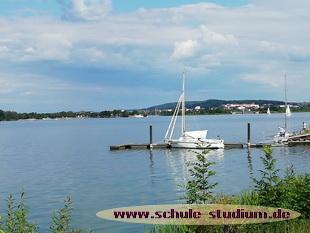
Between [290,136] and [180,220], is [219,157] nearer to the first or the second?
[290,136]

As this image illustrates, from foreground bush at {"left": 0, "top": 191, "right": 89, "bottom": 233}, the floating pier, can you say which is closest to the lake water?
the floating pier

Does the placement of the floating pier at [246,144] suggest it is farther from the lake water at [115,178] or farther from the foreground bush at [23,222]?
the foreground bush at [23,222]

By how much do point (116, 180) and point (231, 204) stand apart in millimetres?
26057

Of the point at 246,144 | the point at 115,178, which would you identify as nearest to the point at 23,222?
the point at 115,178

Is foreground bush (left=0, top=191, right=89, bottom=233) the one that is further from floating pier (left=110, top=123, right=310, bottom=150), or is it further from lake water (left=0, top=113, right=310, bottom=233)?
floating pier (left=110, top=123, right=310, bottom=150)

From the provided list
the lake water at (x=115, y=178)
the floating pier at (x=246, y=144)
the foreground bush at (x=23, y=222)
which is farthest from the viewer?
the floating pier at (x=246, y=144)

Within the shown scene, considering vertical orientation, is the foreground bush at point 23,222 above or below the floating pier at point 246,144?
above

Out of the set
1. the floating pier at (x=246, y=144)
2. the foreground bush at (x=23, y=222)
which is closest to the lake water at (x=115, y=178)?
the floating pier at (x=246, y=144)

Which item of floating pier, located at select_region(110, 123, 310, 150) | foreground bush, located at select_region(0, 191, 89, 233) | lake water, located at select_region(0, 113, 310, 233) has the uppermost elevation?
foreground bush, located at select_region(0, 191, 89, 233)

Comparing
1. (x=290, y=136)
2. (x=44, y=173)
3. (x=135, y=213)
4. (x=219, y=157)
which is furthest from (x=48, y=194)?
(x=290, y=136)

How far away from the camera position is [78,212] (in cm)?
2403

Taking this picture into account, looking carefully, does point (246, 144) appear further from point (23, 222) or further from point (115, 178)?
point (23, 222)

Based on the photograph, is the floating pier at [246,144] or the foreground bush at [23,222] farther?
the floating pier at [246,144]

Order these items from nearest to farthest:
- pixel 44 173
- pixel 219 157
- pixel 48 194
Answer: pixel 48 194 < pixel 44 173 < pixel 219 157
